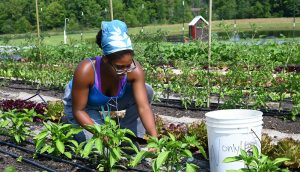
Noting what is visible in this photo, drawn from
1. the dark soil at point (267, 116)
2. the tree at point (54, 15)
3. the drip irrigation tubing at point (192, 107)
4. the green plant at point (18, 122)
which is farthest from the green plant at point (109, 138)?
the tree at point (54, 15)

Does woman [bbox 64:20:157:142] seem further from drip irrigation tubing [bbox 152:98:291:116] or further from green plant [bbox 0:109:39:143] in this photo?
drip irrigation tubing [bbox 152:98:291:116]

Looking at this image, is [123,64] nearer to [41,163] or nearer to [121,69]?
[121,69]

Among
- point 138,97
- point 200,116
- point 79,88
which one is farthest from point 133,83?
point 200,116

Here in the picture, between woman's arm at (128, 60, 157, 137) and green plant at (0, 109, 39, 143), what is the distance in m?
0.91

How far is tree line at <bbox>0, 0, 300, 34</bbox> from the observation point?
18.6 metres

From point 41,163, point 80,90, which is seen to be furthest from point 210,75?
point 41,163

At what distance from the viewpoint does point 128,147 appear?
11.6 ft

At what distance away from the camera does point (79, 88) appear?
154 inches

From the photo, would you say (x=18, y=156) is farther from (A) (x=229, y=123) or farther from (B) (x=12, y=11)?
(B) (x=12, y=11)

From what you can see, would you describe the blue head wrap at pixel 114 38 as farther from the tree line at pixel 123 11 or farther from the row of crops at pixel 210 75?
the tree line at pixel 123 11

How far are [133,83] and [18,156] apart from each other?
116 cm

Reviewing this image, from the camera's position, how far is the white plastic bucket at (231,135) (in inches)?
Answer: 138

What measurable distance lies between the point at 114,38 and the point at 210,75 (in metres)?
3.18

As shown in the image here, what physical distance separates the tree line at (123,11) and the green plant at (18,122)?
12.4m
